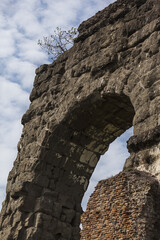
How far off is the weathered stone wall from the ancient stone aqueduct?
0.52m

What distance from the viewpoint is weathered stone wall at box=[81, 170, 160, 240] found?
164 inches

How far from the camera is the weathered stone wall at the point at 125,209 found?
4.18 m

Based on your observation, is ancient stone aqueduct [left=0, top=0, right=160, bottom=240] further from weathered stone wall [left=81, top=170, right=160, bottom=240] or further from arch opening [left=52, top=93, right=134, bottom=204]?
weathered stone wall [left=81, top=170, right=160, bottom=240]

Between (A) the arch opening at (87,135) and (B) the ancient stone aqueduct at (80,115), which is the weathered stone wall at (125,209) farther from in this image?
(A) the arch opening at (87,135)

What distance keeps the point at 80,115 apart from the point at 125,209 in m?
3.23

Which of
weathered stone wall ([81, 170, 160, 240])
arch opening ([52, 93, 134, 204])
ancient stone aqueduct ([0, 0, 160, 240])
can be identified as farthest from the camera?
arch opening ([52, 93, 134, 204])

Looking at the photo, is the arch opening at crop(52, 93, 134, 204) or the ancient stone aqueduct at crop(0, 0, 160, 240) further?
the arch opening at crop(52, 93, 134, 204)

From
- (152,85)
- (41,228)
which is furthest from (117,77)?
(41,228)

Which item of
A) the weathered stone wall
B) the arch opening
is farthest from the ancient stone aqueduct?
the weathered stone wall

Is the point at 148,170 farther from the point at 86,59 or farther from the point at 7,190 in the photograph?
the point at 7,190

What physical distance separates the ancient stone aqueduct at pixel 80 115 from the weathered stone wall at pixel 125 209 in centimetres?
52

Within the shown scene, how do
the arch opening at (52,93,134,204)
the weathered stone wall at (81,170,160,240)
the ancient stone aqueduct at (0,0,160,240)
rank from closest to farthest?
the weathered stone wall at (81,170,160,240), the ancient stone aqueduct at (0,0,160,240), the arch opening at (52,93,134,204)

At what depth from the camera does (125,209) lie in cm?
434

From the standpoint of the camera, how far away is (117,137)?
793 centimetres
